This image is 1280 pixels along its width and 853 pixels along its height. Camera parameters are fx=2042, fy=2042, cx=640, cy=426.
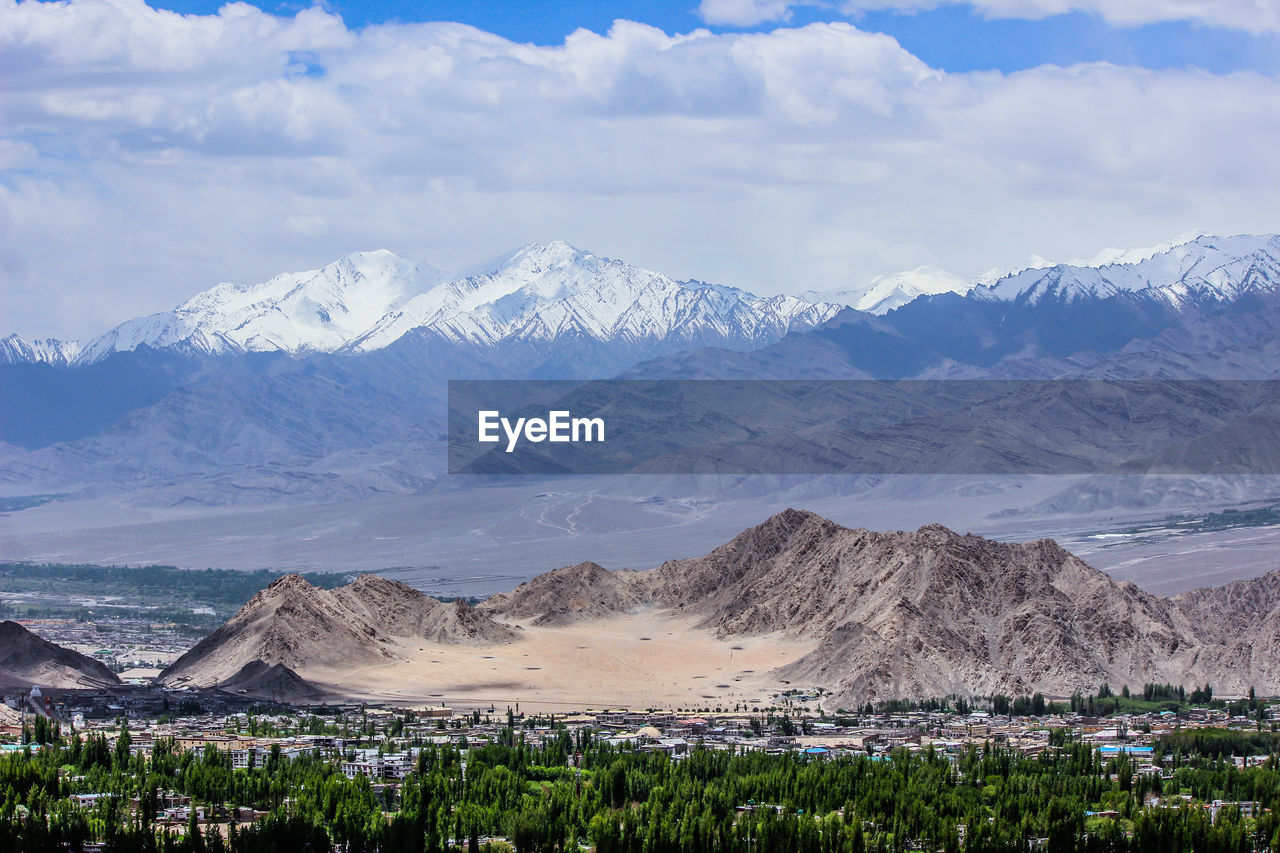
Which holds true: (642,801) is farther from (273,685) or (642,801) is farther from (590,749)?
(273,685)

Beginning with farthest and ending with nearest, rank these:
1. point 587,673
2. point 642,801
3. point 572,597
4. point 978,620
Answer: point 572,597
point 587,673
point 978,620
point 642,801

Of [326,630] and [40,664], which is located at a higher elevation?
[326,630]

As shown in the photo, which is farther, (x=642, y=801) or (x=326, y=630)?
(x=326, y=630)

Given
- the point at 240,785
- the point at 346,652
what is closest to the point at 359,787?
the point at 240,785

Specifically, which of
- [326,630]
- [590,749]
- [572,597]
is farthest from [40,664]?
[572,597]

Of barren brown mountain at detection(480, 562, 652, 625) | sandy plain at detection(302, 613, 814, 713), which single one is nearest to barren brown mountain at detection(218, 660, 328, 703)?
sandy plain at detection(302, 613, 814, 713)

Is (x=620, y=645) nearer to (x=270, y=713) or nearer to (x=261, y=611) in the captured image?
(x=261, y=611)

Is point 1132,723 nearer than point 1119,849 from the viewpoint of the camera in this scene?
No

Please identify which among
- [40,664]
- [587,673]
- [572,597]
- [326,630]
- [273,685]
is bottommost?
[587,673]
